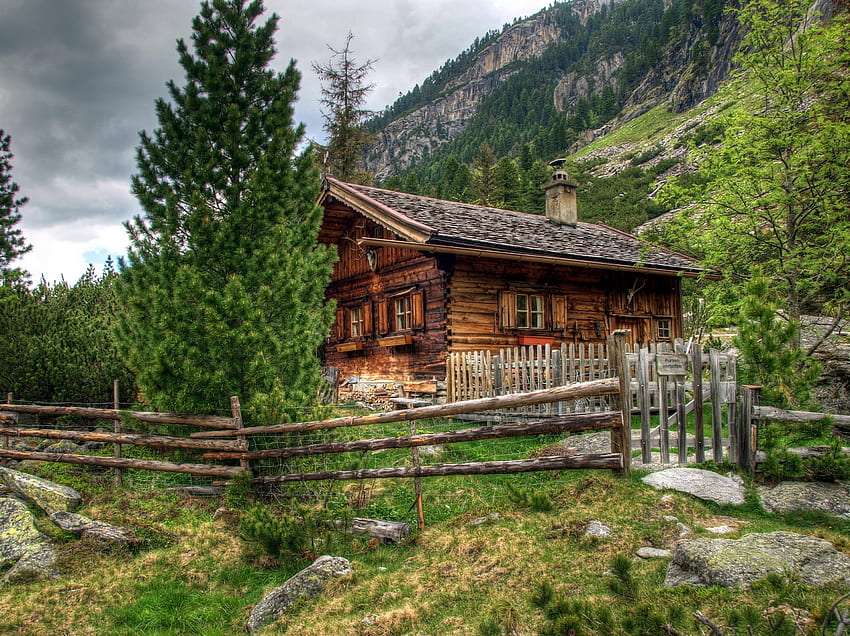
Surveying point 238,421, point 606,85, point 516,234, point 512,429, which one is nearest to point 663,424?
point 512,429

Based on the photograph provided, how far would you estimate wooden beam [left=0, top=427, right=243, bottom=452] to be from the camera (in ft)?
27.2

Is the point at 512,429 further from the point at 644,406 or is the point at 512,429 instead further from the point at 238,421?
the point at 238,421

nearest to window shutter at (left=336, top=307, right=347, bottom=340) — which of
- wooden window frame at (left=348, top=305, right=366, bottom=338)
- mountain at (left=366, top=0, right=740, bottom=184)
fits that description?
wooden window frame at (left=348, top=305, right=366, bottom=338)

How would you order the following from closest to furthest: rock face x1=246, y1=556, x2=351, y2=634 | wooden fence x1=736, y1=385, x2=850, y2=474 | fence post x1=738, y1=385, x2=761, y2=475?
rock face x1=246, y1=556, x2=351, y2=634 → wooden fence x1=736, y1=385, x2=850, y2=474 → fence post x1=738, y1=385, x2=761, y2=475

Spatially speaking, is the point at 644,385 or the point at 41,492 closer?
the point at 644,385

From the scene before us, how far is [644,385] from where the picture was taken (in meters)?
7.59

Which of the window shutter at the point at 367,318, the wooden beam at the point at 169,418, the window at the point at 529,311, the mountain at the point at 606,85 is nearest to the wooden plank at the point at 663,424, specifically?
the wooden beam at the point at 169,418

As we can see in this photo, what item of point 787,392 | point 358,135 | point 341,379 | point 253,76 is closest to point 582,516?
point 787,392

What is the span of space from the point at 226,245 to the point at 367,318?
1037cm

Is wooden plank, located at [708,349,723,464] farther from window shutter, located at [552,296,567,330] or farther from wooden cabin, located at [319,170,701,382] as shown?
window shutter, located at [552,296,567,330]

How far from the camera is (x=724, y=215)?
509 inches

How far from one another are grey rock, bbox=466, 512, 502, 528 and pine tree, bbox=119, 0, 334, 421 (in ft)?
10.7

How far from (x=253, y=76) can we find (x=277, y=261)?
129 inches

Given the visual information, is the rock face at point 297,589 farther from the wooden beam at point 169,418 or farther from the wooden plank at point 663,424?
the wooden plank at point 663,424
